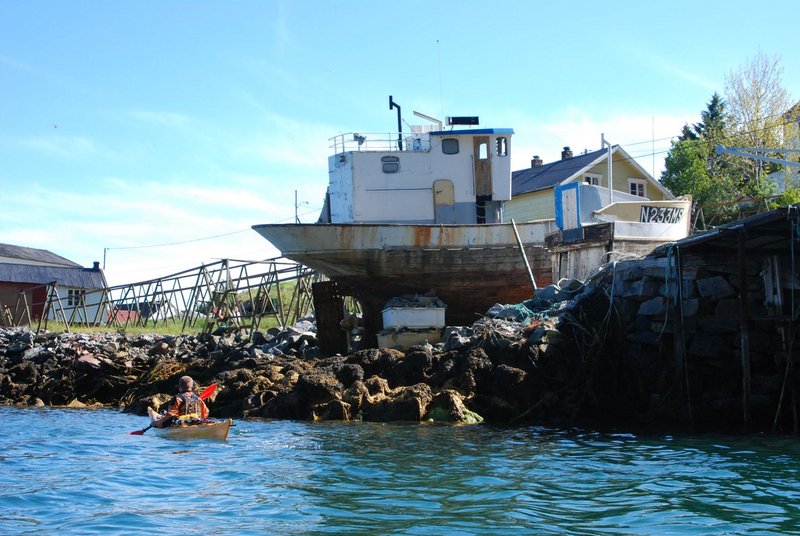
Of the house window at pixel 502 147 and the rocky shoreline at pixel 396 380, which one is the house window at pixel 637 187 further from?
the rocky shoreline at pixel 396 380

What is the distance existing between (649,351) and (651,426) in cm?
167

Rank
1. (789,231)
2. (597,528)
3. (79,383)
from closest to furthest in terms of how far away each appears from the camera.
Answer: (597,528) < (789,231) < (79,383)

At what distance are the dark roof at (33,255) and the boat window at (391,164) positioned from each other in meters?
44.0

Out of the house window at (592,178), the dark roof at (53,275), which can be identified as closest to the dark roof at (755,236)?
the house window at (592,178)

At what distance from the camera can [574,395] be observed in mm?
16016

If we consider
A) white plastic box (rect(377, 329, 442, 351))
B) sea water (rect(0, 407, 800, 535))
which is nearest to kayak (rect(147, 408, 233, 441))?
sea water (rect(0, 407, 800, 535))

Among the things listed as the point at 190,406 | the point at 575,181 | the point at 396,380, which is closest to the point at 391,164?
the point at 396,380

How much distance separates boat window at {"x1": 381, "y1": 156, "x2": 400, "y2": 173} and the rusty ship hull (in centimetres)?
221

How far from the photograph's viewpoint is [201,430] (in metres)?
13.9

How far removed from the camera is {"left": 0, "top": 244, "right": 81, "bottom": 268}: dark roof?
5981cm

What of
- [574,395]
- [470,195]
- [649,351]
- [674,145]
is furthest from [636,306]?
[674,145]

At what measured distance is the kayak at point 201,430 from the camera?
45.1ft

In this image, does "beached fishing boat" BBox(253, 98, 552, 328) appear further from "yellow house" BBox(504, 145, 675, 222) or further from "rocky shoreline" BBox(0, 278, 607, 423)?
"yellow house" BBox(504, 145, 675, 222)

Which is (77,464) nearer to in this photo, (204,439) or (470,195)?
(204,439)
